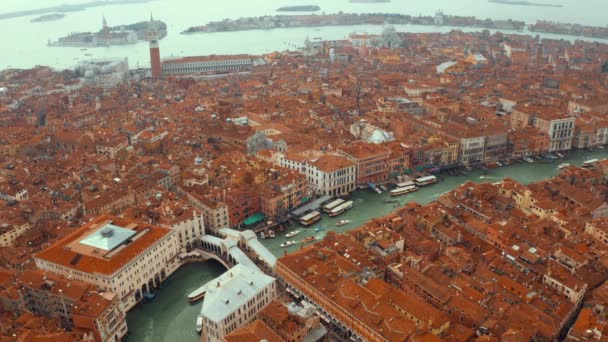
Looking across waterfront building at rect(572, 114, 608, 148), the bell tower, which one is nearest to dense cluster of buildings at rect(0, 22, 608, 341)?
waterfront building at rect(572, 114, 608, 148)

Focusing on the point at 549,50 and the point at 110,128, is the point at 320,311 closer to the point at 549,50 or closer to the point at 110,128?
the point at 110,128

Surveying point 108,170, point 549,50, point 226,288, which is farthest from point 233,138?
point 549,50

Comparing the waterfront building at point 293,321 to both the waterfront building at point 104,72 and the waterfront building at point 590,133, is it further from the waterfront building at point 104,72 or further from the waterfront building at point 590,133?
the waterfront building at point 104,72

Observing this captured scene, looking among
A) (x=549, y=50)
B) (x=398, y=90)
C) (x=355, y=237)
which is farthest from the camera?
(x=549, y=50)

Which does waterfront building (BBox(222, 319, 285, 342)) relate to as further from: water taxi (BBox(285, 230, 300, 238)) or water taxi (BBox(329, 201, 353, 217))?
water taxi (BBox(329, 201, 353, 217))

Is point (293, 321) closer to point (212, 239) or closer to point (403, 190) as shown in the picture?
point (212, 239)

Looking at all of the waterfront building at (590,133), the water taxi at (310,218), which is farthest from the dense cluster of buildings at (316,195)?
the water taxi at (310,218)
